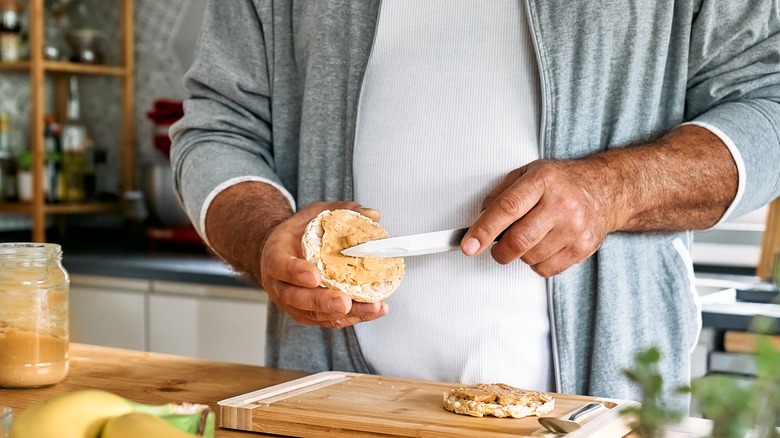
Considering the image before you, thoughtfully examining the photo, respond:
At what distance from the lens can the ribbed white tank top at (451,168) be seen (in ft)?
3.74

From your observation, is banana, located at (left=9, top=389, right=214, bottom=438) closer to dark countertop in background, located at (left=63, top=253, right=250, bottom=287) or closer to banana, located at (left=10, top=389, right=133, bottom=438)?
banana, located at (left=10, top=389, right=133, bottom=438)

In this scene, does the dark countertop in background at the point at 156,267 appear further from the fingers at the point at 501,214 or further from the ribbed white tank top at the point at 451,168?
the fingers at the point at 501,214

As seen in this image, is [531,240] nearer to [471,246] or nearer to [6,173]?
[471,246]

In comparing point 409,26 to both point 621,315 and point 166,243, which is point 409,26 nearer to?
point 621,315

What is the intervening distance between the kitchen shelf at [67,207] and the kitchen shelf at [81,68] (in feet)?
1.40

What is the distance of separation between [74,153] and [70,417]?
2577mm

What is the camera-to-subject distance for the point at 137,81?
310 cm

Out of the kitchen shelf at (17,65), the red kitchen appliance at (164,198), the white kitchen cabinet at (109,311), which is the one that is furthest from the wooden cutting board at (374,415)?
the kitchen shelf at (17,65)

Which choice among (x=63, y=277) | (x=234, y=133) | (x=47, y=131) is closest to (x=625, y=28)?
(x=234, y=133)

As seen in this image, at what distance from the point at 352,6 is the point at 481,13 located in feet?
0.60

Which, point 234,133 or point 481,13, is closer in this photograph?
point 481,13

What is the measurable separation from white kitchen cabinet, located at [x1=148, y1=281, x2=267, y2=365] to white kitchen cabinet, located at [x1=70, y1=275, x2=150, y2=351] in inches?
1.6

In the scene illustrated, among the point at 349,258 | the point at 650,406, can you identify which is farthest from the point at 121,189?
the point at 650,406

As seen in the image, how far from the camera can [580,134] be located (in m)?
1.14
